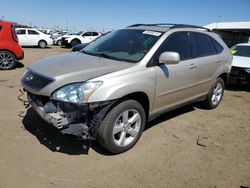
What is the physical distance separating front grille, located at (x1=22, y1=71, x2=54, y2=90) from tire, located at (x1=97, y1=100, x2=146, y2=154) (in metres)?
0.91

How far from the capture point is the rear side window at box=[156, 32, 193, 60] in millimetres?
4094

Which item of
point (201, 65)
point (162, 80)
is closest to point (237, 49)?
point (201, 65)

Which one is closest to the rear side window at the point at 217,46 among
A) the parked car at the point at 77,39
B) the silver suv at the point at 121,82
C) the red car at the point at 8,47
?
the silver suv at the point at 121,82

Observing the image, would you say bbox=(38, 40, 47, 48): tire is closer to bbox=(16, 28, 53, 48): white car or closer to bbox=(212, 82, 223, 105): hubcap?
bbox=(16, 28, 53, 48): white car

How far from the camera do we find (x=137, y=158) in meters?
3.56

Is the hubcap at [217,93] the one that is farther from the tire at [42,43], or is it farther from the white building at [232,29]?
the white building at [232,29]

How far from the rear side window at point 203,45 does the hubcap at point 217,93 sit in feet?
2.72

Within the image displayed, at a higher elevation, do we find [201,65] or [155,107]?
[201,65]

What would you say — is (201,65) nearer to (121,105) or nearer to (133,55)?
(133,55)

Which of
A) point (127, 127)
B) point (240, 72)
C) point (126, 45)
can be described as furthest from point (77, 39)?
point (127, 127)

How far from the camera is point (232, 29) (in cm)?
3925

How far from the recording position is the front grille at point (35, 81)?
10.9 ft

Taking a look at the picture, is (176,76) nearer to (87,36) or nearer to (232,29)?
(87,36)

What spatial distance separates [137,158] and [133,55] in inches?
60.9
